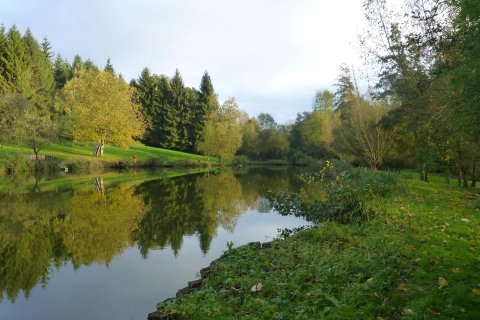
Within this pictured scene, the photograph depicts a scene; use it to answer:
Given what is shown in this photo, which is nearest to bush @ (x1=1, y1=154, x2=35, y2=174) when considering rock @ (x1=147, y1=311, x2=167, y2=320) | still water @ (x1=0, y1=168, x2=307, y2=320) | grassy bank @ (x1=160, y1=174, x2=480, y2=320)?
still water @ (x1=0, y1=168, x2=307, y2=320)

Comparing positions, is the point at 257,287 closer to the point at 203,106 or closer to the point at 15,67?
the point at 15,67

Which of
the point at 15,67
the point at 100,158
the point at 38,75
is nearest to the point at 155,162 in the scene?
the point at 100,158

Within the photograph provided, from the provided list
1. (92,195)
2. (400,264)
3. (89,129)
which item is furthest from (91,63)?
(400,264)

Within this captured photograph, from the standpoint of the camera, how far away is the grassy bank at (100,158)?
39341mm

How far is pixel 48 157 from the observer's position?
131 ft

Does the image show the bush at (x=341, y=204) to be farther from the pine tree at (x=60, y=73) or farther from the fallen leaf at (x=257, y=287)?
the pine tree at (x=60, y=73)

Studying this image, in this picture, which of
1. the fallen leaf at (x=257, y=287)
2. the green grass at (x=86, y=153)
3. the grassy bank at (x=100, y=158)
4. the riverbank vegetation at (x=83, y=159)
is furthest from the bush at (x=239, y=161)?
the fallen leaf at (x=257, y=287)

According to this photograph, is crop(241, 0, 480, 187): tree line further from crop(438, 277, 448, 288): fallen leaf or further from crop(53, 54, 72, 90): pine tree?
crop(53, 54, 72, 90): pine tree

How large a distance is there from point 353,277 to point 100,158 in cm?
4308

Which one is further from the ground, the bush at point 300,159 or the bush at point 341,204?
the bush at point 300,159

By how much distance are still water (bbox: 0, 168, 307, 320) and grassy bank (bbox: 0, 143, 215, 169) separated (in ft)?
63.6

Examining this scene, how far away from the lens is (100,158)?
4459cm

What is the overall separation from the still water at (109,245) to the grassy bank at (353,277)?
1.90 meters

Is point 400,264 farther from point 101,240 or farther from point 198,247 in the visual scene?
point 101,240
